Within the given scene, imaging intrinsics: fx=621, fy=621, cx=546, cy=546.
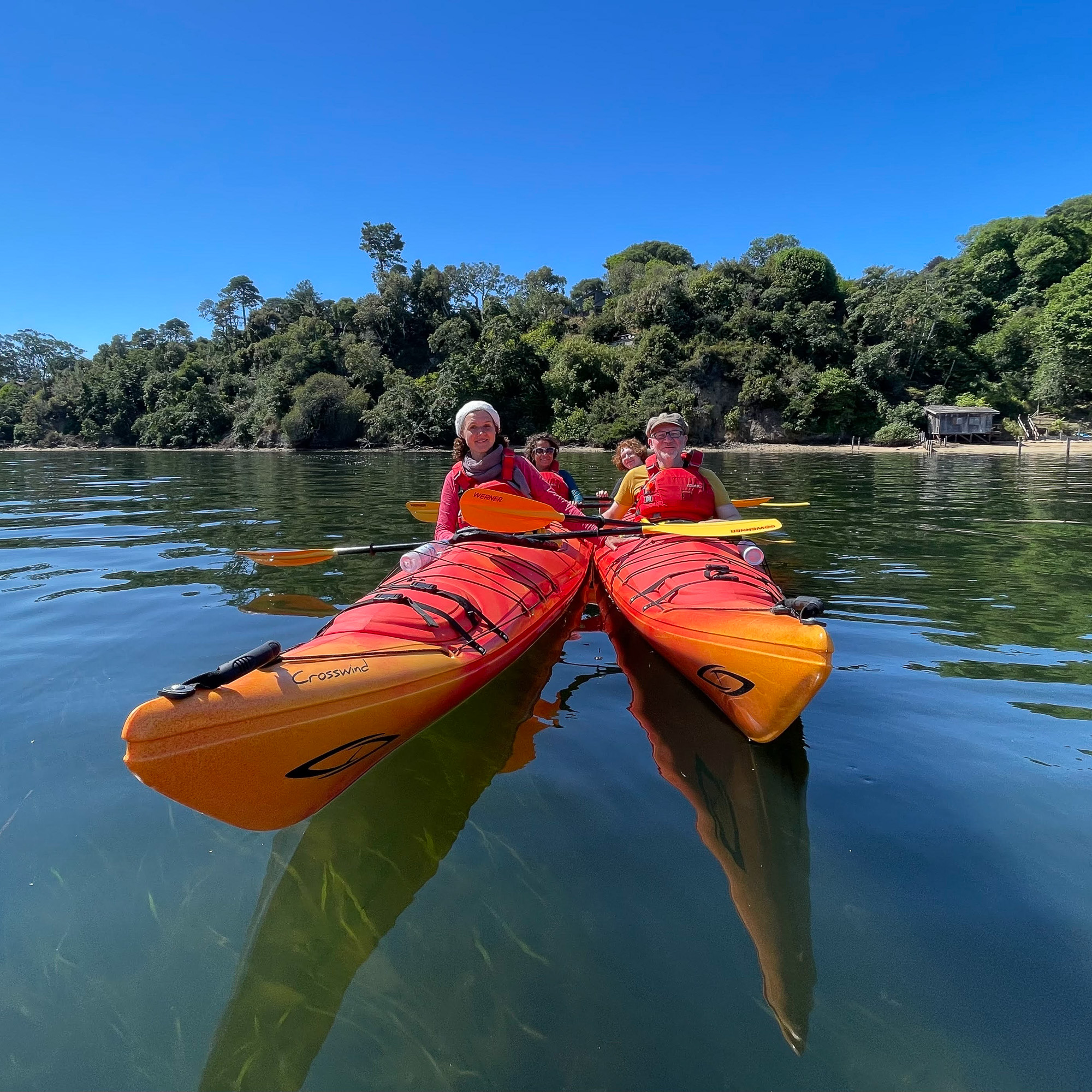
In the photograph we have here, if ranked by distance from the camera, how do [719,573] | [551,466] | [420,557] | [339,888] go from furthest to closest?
[551,466] < [420,557] < [719,573] < [339,888]

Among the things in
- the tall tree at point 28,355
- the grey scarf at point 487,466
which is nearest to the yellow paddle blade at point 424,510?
the grey scarf at point 487,466

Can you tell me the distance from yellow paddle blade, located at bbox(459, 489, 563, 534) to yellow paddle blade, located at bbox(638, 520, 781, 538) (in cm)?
65

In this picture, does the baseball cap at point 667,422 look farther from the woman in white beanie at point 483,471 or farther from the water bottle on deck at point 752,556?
the water bottle on deck at point 752,556

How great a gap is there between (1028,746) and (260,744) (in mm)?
3229

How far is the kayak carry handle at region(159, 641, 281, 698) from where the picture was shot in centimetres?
186

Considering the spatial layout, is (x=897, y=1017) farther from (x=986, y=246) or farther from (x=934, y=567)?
(x=986, y=246)

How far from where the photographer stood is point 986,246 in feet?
159

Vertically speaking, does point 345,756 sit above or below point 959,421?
below

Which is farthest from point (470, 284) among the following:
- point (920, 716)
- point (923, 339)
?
point (920, 716)

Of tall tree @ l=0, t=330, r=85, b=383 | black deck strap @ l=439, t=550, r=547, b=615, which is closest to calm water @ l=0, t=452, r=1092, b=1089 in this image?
black deck strap @ l=439, t=550, r=547, b=615

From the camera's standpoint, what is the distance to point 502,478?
465 cm

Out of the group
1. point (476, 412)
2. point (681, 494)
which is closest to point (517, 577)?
point (476, 412)

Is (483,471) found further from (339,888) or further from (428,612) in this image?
(339,888)

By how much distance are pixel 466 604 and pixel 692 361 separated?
37.3 m
